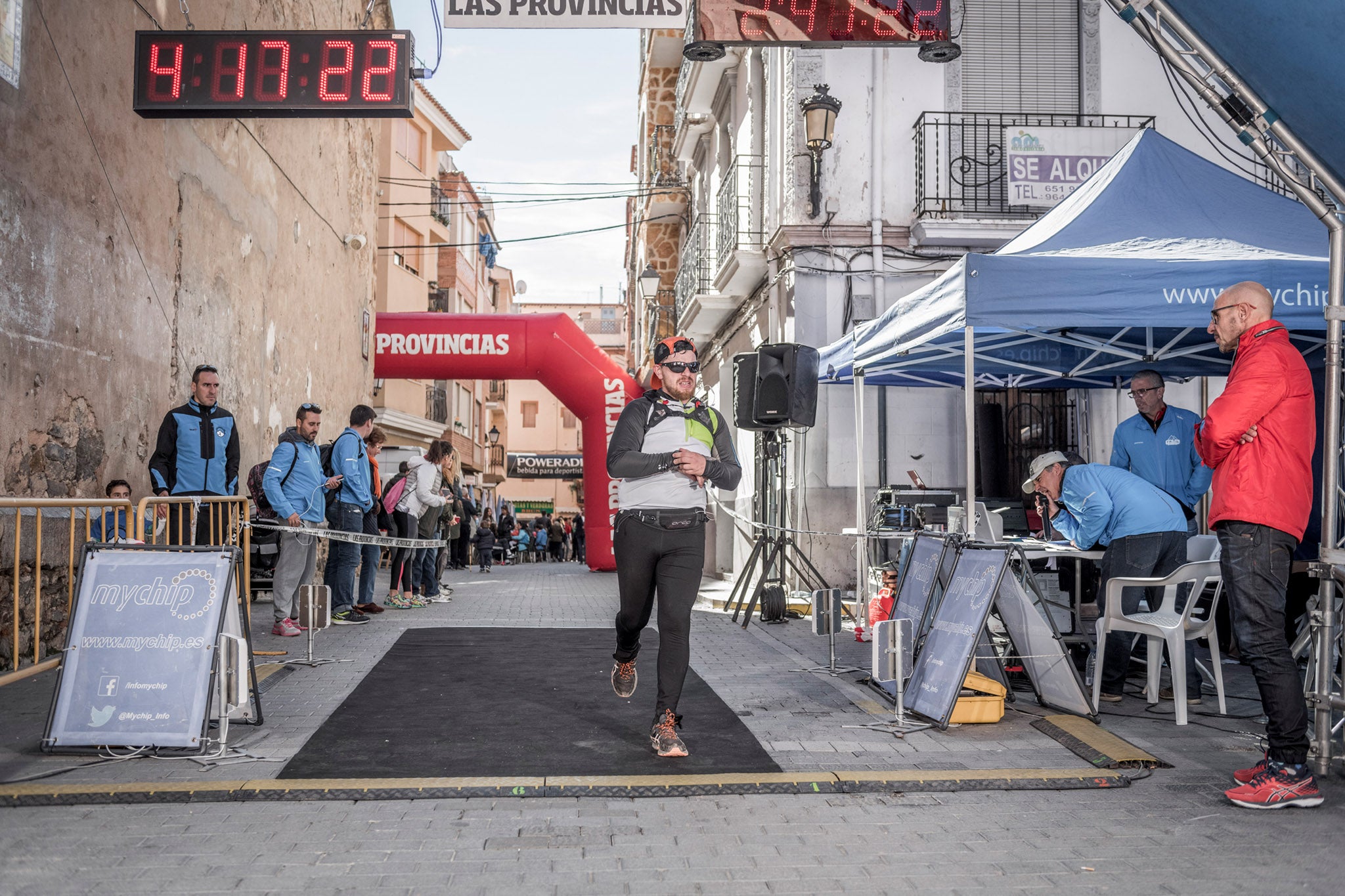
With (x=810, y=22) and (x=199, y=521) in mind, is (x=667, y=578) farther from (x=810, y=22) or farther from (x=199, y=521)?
(x=199, y=521)

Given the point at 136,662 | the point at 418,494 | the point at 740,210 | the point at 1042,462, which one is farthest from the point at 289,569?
the point at 740,210

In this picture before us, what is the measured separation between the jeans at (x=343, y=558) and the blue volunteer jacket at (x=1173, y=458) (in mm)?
6773

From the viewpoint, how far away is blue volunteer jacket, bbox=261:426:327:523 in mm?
9711

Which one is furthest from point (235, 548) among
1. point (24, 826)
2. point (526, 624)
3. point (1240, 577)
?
point (526, 624)

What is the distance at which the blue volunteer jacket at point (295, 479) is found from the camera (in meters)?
9.71

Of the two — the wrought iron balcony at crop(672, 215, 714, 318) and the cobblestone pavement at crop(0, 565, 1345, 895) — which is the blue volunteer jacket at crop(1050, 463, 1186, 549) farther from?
the wrought iron balcony at crop(672, 215, 714, 318)

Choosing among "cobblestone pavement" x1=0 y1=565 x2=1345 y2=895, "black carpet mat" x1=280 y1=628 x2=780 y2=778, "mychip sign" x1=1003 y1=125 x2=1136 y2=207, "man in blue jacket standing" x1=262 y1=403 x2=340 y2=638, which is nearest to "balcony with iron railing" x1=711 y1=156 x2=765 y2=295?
"mychip sign" x1=1003 y1=125 x2=1136 y2=207

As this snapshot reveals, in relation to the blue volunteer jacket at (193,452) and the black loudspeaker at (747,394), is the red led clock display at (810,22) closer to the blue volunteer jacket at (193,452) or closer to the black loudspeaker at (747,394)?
the black loudspeaker at (747,394)

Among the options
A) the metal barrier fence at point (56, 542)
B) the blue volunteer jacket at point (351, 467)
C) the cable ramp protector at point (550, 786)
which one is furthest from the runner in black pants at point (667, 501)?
the blue volunteer jacket at point (351, 467)

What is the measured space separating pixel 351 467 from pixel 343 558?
3.07 feet

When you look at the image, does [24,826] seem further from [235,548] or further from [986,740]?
[986,740]

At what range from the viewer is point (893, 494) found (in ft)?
40.8

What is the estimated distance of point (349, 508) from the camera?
1112 cm

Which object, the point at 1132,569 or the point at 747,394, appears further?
the point at 747,394
